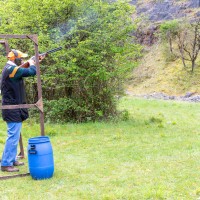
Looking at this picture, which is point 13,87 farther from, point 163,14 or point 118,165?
point 163,14

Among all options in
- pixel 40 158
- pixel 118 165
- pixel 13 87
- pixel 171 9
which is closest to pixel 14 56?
pixel 13 87

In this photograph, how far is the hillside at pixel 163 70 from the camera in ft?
110

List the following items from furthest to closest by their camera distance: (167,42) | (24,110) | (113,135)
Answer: (167,42) → (113,135) → (24,110)

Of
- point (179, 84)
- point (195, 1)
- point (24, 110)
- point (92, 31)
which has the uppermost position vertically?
point (195, 1)

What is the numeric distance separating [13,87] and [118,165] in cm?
238

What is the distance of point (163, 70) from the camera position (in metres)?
38.3

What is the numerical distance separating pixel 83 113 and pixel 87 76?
1407 mm

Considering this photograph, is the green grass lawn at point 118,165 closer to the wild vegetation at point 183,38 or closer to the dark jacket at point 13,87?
the dark jacket at point 13,87

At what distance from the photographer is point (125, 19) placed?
474 inches

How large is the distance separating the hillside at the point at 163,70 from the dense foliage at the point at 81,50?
17621mm

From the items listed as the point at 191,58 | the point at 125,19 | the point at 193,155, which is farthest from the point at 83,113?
the point at 191,58

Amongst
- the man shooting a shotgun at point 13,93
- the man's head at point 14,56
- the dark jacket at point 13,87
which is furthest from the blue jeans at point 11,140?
the man's head at point 14,56

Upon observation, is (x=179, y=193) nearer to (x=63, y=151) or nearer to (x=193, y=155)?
(x=193, y=155)

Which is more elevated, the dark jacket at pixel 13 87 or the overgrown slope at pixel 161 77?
the dark jacket at pixel 13 87
